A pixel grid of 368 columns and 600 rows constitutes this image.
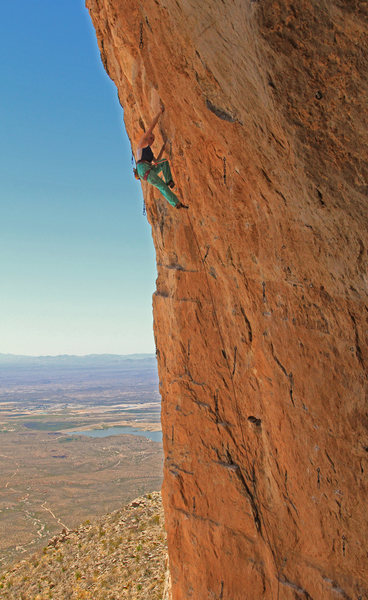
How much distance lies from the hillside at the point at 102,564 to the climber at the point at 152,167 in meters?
14.2

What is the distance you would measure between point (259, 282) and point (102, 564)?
1775 centimetres

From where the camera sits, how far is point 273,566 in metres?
7.68

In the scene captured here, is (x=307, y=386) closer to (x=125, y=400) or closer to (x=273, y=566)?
(x=273, y=566)

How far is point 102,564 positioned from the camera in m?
19.7

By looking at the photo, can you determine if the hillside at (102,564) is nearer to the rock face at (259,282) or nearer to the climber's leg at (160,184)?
the rock face at (259,282)

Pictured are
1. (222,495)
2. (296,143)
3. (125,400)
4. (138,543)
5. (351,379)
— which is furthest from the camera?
(125,400)

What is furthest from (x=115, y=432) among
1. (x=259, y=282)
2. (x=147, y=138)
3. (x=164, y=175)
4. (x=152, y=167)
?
(x=259, y=282)

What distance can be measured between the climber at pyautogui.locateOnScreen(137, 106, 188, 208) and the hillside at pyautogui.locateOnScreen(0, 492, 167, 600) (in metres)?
14.2

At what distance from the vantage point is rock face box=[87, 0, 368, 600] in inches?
188

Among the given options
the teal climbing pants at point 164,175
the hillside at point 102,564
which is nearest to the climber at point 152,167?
the teal climbing pants at point 164,175

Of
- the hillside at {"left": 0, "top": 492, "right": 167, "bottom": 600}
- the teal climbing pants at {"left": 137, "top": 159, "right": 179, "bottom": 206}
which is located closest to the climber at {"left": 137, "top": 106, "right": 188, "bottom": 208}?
the teal climbing pants at {"left": 137, "top": 159, "right": 179, "bottom": 206}

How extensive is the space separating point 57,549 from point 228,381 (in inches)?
759

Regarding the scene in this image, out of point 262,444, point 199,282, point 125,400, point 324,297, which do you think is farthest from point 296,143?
point 125,400

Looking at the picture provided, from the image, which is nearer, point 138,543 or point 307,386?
point 307,386
